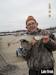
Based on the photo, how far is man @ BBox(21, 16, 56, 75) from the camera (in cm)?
109

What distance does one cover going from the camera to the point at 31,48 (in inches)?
43.6

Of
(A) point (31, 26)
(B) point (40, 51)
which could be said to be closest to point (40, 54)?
(B) point (40, 51)

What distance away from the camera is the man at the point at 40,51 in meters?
1.09

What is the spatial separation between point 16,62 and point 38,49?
1957 mm

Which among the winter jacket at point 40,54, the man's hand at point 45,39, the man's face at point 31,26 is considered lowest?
the winter jacket at point 40,54

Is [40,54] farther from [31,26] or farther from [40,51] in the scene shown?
[31,26]

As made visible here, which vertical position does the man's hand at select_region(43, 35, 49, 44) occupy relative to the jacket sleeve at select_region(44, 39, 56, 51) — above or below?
above

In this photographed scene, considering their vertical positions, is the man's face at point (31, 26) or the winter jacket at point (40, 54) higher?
the man's face at point (31, 26)

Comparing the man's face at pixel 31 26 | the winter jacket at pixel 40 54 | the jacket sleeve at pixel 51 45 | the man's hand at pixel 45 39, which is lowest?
the winter jacket at pixel 40 54

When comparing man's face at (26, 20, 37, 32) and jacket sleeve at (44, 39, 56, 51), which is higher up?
man's face at (26, 20, 37, 32)

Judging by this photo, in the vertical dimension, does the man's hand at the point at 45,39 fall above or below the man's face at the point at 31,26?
below

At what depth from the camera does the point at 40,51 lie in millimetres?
1102

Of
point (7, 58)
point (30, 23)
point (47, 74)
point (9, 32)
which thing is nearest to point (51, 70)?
point (47, 74)

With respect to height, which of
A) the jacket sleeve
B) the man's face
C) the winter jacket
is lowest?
the winter jacket
